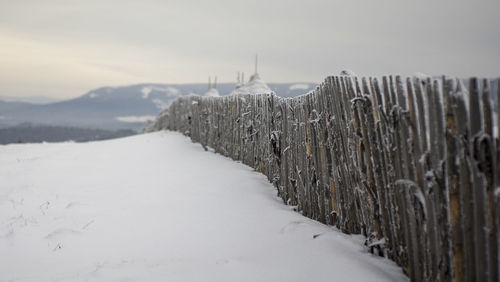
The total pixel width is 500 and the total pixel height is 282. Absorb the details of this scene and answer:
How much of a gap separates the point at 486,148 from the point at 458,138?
161mm

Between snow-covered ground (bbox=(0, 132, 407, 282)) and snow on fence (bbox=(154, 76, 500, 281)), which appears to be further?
snow-covered ground (bbox=(0, 132, 407, 282))

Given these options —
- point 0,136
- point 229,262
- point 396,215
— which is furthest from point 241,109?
point 0,136

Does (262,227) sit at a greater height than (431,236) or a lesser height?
lesser

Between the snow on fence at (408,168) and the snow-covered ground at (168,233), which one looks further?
the snow-covered ground at (168,233)

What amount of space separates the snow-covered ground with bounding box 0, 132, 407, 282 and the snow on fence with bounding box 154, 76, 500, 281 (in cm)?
29

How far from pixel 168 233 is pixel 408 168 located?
8.35ft

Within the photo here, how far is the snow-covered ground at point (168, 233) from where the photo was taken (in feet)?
9.44

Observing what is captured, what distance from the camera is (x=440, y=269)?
6.98ft

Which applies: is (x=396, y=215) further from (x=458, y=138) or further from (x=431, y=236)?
(x=458, y=138)

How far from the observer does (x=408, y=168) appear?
2.34m

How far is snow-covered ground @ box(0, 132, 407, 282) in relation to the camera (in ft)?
9.44

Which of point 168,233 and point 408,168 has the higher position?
point 408,168

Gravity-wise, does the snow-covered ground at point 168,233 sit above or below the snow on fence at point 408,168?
below

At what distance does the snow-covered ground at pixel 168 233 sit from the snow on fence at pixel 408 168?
0.29 m
